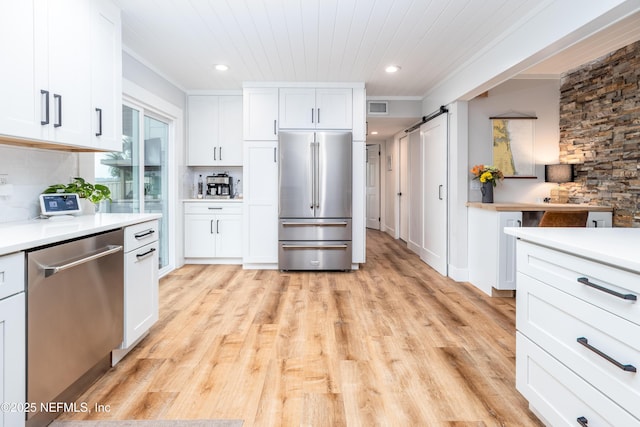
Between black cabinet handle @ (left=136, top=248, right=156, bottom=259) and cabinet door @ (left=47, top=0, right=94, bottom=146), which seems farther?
black cabinet handle @ (left=136, top=248, right=156, bottom=259)

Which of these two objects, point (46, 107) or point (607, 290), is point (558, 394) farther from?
point (46, 107)

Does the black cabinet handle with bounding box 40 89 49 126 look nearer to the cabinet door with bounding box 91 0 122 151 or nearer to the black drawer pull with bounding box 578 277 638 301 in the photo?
the cabinet door with bounding box 91 0 122 151

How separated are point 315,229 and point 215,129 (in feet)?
6.67

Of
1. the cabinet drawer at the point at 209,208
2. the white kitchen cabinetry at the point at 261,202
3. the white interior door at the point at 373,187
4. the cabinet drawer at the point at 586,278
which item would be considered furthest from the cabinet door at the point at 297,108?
the white interior door at the point at 373,187

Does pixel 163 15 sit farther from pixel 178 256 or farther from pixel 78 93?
pixel 178 256

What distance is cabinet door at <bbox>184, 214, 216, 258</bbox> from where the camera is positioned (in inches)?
191

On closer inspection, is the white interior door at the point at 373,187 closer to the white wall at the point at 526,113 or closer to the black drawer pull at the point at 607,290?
the white wall at the point at 526,113

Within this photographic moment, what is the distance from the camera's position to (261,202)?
15.2 ft

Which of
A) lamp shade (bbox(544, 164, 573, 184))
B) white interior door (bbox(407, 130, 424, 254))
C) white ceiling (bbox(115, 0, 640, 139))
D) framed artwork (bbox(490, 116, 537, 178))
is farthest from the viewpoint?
white interior door (bbox(407, 130, 424, 254))

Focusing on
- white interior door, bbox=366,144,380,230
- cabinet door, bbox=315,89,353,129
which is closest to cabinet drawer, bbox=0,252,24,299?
cabinet door, bbox=315,89,353,129

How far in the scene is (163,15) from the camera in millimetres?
2766

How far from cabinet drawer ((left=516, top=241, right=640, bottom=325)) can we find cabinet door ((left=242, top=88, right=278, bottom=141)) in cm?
356

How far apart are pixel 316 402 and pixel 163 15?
297 centimetres

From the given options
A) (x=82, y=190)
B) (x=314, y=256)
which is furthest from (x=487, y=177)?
(x=82, y=190)
